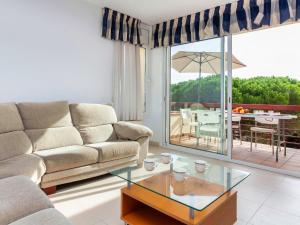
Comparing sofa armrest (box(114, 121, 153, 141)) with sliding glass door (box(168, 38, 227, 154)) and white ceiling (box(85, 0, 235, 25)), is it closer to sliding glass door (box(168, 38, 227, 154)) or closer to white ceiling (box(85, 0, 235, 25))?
sliding glass door (box(168, 38, 227, 154))

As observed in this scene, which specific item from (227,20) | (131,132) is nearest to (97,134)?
(131,132)

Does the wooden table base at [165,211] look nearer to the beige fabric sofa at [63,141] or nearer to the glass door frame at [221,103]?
the beige fabric sofa at [63,141]

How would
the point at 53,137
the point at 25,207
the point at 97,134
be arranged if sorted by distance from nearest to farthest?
the point at 25,207, the point at 53,137, the point at 97,134

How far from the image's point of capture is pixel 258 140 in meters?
4.83

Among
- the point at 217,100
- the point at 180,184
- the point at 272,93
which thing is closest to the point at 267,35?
the point at 272,93

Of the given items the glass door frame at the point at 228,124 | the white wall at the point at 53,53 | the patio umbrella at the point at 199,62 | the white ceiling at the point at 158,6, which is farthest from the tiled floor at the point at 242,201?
the white ceiling at the point at 158,6

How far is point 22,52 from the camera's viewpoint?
294cm

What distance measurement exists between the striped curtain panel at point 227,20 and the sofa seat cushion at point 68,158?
271cm

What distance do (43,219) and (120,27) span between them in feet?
11.7

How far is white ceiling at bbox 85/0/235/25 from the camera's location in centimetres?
350

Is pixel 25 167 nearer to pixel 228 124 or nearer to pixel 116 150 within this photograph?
pixel 116 150

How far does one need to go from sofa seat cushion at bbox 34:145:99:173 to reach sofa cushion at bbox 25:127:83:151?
159 millimetres

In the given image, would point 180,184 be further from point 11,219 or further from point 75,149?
point 75,149

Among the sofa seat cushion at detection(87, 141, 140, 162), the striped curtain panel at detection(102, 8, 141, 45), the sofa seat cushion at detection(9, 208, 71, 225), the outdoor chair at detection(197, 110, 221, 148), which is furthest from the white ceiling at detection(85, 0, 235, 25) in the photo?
the sofa seat cushion at detection(9, 208, 71, 225)
